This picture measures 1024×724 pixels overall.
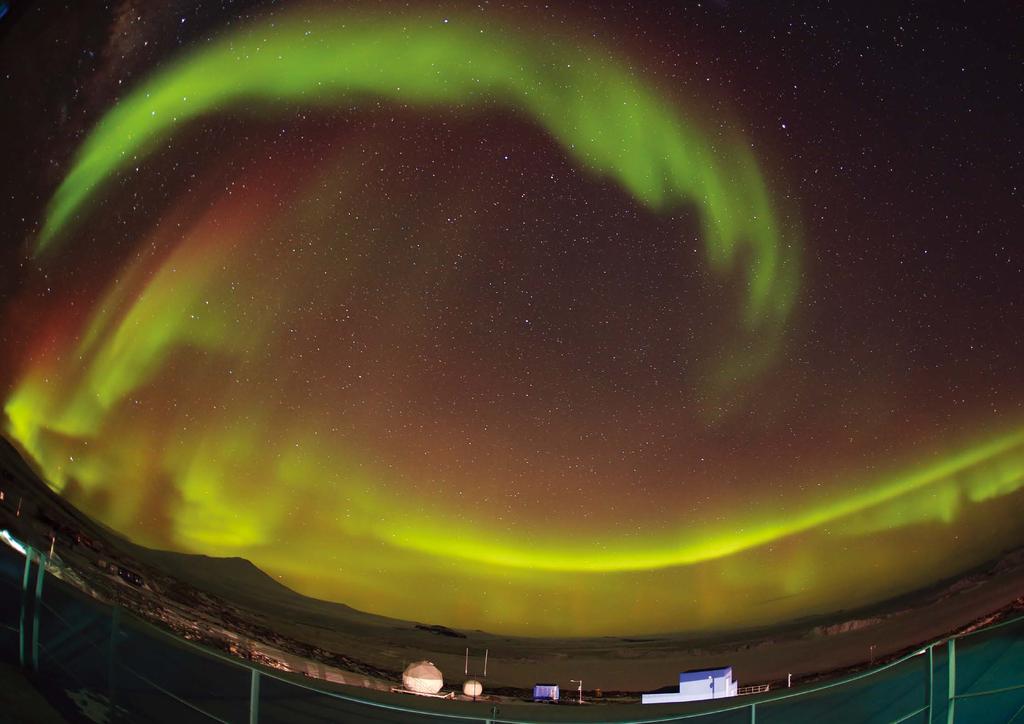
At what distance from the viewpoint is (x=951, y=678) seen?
5.22 feet

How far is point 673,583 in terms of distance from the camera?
6.35ft

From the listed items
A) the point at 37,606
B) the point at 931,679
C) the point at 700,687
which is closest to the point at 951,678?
the point at 931,679

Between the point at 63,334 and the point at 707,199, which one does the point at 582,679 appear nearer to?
the point at 707,199

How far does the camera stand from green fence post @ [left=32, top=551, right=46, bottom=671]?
1470mm

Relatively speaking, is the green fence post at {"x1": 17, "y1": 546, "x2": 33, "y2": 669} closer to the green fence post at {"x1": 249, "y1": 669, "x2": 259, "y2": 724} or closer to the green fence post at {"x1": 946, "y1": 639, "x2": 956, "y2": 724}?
the green fence post at {"x1": 249, "y1": 669, "x2": 259, "y2": 724}

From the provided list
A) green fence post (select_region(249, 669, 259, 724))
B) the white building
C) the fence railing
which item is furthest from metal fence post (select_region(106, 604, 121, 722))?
the white building

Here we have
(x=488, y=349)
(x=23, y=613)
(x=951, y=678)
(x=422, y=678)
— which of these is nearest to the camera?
(x=23, y=613)

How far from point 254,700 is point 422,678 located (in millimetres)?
285

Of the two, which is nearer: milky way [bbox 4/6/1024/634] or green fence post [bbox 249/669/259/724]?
green fence post [bbox 249/669/259/724]

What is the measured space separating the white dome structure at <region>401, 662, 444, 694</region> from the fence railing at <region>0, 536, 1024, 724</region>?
19mm

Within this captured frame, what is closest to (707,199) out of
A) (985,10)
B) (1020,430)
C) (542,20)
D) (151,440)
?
(542,20)

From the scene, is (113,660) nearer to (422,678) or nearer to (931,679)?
(422,678)

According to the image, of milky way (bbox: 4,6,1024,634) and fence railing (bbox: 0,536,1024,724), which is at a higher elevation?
milky way (bbox: 4,6,1024,634)

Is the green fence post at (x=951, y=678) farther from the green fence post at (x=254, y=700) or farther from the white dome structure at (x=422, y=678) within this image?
the green fence post at (x=254, y=700)
